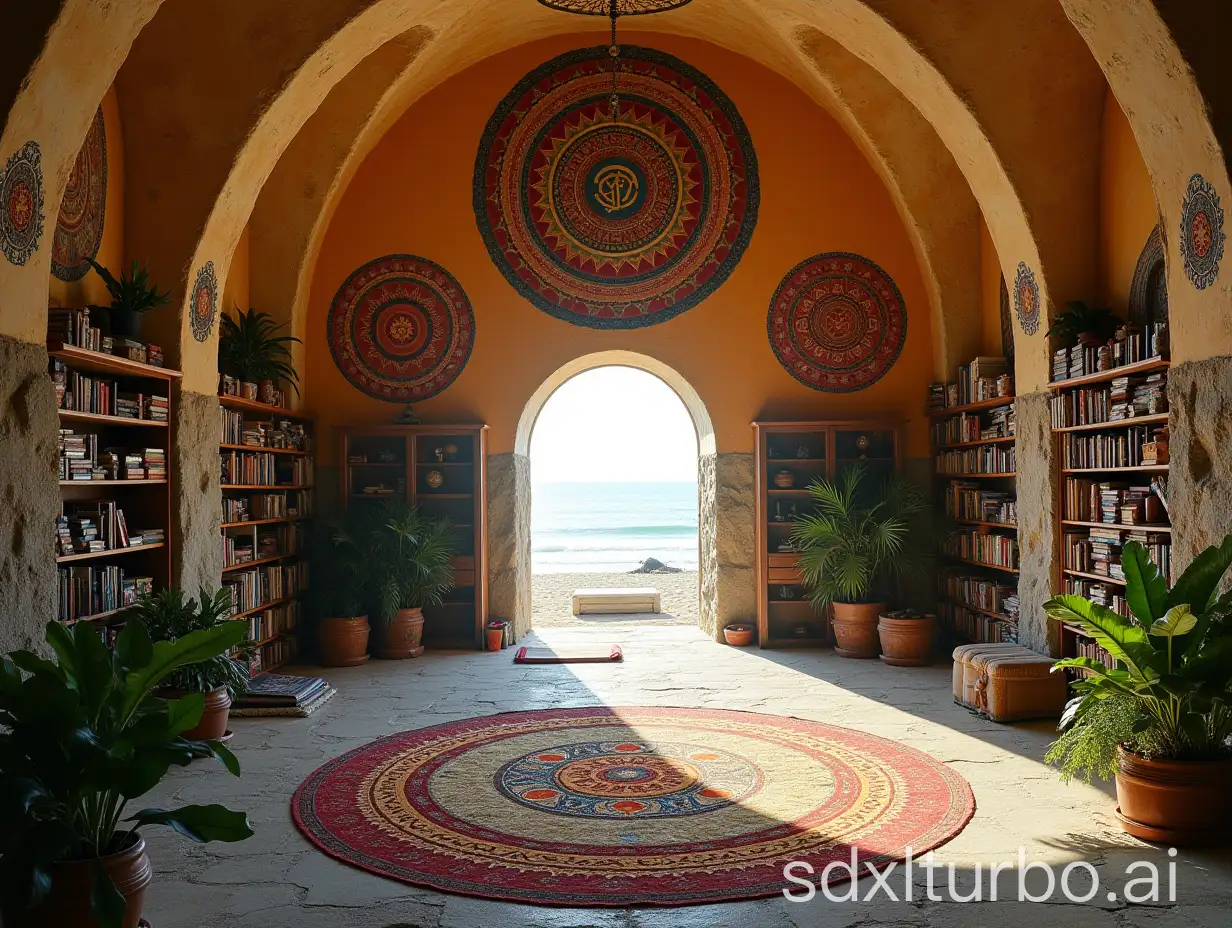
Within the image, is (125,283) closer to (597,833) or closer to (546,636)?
(597,833)

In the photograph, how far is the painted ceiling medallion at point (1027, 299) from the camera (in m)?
6.75

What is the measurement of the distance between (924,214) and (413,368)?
4.69 m

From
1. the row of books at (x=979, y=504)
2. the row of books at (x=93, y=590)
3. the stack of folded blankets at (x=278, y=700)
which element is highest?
the row of books at (x=979, y=504)

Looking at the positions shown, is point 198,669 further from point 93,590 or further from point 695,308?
point 695,308

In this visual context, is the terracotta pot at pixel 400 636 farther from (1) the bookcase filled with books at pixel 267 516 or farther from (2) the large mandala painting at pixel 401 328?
(2) the large mandala painting at pixel 401 328

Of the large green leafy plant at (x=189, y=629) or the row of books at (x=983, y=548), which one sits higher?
the row of books at (x=983, y=548)

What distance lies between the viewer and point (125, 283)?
5.80 meters

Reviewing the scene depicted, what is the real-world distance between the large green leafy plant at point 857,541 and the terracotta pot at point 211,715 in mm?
4681

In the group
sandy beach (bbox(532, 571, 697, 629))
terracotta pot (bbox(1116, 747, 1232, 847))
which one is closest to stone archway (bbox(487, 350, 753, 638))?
sandy beach (bbox(532, 571, 697, 629))

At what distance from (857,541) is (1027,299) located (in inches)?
91.9

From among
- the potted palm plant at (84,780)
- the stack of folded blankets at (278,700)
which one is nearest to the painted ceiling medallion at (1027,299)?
the stack of folded blankets at (278,700)

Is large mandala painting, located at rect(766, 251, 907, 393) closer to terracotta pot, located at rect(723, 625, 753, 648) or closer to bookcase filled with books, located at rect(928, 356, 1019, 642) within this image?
bookcase filled with books, located at rect(928, 356, 1019, 642)

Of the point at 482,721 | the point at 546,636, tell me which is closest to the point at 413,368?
the point at 546,636

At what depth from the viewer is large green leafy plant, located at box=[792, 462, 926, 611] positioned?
26.6ft
